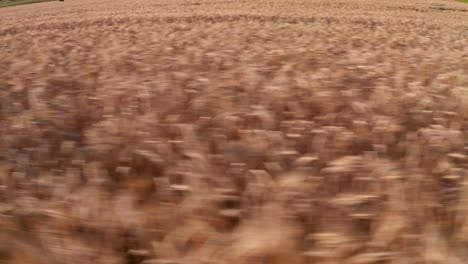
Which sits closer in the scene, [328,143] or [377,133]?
[328,143]

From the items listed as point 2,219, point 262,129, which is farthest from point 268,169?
point 2,219

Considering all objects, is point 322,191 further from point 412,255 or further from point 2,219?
point 2,219

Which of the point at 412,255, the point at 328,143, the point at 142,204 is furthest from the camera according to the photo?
the point at 328,143

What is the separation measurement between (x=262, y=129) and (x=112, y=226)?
2.66ft

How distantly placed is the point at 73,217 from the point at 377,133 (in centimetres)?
116

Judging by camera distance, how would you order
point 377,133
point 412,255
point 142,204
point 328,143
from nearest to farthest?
1. point 412,255
2. point 142,204
3. point 328,143
4. point 377,133

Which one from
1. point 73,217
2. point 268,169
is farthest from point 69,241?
point 268,169

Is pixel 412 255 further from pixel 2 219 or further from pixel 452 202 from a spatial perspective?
pixel 2 219

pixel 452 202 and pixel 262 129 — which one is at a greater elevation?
pixel 262 129

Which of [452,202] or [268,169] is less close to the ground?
[268,169]

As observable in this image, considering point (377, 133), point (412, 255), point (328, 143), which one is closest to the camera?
point (412, 255)

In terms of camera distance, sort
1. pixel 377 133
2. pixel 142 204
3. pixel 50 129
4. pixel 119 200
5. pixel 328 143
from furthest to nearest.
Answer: pixel 50 129
pixel 377 133
pixel 328 143
pixel 142 204
pixel 119 200

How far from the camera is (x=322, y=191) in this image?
1.27m

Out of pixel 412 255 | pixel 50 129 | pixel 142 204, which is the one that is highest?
pixel 50 129
